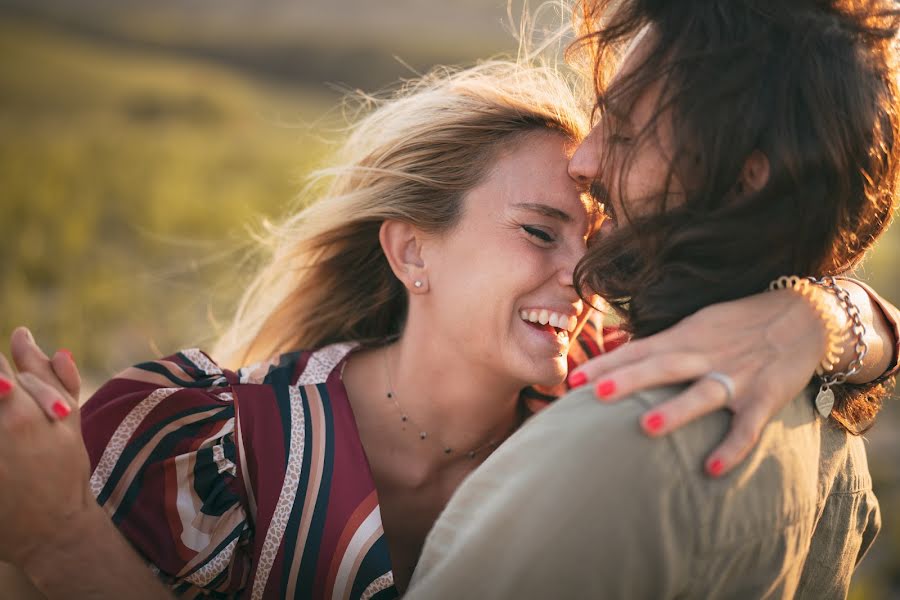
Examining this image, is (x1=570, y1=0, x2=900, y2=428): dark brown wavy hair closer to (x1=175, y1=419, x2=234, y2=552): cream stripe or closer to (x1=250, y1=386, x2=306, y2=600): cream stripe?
(x1=250, y1=386, x2=306, y2=600): cream stripe

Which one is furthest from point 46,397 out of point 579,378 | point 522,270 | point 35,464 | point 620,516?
point 522,270

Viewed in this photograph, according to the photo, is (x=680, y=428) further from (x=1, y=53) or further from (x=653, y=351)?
(x=1, y=53)

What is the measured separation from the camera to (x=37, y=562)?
2047 millimetres

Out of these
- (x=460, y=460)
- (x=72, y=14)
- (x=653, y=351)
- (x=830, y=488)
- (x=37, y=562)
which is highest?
(x=72, y=14)

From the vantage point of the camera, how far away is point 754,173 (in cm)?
174

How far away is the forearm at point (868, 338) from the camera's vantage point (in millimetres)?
1896

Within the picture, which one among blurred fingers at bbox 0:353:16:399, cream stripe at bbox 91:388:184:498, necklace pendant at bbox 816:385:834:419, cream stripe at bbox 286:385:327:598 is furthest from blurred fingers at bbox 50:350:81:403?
necklace pendant at bbox 816:385:834:419

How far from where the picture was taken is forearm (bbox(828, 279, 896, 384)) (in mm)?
1896

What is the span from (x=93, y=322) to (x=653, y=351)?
562 centimetres

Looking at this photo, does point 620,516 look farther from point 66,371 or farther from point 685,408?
point 66,371

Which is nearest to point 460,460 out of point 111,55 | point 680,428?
point 680,428

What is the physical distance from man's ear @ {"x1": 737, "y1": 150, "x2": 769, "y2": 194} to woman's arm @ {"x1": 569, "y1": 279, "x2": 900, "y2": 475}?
217 millimetres

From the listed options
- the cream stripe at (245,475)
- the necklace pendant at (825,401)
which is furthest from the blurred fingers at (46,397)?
the necklace pendant at (825,401)

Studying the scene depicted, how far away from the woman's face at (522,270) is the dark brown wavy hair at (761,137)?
811 millimetres
